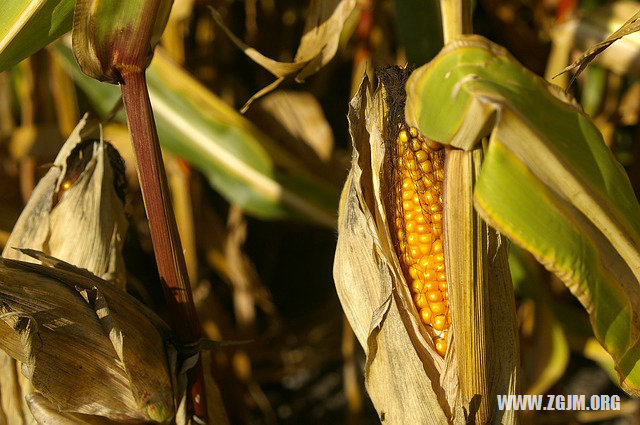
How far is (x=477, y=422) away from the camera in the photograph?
0.48 metres

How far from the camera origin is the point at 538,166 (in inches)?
15.0

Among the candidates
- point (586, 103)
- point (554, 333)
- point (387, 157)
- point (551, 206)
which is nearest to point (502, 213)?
point (551, 206)

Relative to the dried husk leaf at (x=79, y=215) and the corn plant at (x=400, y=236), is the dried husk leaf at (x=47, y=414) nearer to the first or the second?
the corn plant at (x=400, y=236)

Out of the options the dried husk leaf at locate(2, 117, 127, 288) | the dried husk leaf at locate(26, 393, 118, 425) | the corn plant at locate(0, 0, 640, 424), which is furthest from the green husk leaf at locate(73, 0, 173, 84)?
the dried husk leaf at locate(26, 393, 118, 425)

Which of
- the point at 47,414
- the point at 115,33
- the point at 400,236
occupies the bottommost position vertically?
the point at 47,414

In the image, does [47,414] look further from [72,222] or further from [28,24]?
[28,24]

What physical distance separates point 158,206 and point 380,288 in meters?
0.18

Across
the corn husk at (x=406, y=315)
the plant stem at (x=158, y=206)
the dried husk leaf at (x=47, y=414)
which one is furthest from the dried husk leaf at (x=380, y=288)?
the dried husk leaf at (x=47, y=414)

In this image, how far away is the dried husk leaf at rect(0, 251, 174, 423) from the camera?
464 millimetres

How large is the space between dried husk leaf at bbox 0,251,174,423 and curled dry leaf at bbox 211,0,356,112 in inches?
9.0

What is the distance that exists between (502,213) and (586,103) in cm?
85

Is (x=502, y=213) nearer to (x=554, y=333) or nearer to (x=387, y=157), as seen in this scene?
(x=387, y=157)

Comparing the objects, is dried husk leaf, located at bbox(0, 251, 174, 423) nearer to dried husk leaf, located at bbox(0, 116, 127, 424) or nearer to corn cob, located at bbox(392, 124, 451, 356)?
dried husk leaf, located at bbox(0, 116, 127, 424)

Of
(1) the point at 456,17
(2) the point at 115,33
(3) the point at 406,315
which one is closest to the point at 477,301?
(3) the point at 406,315
